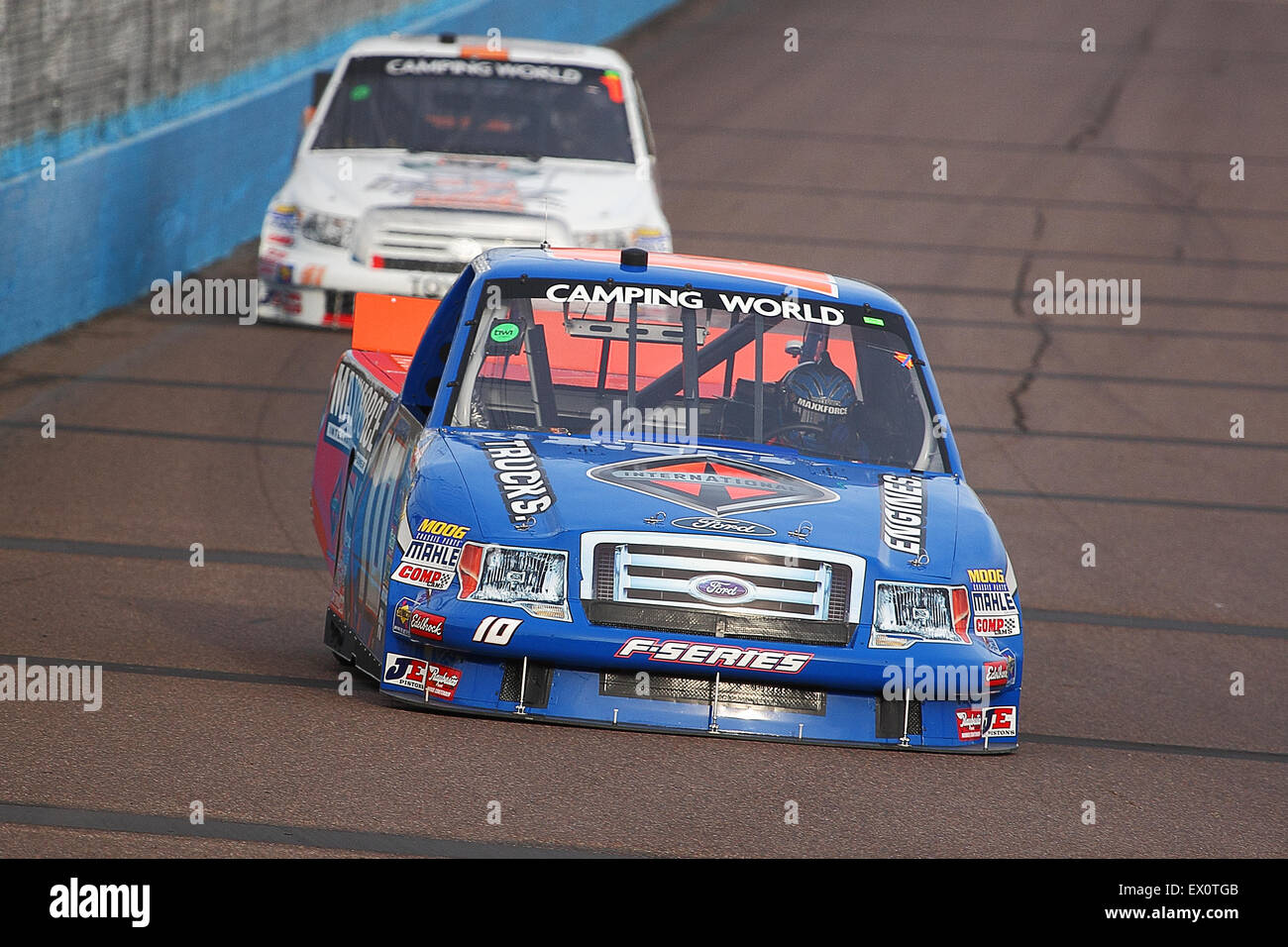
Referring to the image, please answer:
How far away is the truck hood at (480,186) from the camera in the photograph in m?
13.7

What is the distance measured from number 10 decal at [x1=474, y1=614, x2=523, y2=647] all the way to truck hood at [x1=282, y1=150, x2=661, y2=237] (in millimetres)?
7859

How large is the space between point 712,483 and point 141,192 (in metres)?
10.3

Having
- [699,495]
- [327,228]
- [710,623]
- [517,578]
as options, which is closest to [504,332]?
[699,495]

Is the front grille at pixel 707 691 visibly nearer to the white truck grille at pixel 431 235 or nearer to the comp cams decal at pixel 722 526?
the comp cams decal at pixel 722 526

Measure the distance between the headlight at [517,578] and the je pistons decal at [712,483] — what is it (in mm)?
426

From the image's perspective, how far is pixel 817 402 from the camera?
7.09m

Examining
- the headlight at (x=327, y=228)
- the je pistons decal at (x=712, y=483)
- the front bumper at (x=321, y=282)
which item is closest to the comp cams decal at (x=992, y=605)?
the je pistons decal at (x=712, y=483)

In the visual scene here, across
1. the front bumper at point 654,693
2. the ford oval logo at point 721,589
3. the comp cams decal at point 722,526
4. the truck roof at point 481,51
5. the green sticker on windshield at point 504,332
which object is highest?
the truck roof at point 481,51

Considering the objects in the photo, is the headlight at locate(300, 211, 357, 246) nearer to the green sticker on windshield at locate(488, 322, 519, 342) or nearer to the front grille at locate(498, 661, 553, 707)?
the green sticker on windshield at locate(488, 322, 519, 342)

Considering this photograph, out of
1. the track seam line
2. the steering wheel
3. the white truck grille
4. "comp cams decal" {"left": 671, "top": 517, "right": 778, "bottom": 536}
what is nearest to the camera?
the track seam line

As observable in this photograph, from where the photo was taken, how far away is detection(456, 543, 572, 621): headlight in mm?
5914

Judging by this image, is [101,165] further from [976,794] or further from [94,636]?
[976,794]

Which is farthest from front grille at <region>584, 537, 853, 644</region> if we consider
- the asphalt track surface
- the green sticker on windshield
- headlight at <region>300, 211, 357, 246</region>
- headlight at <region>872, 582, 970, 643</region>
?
headlight at <region>300, 211, 357, 246</region>
